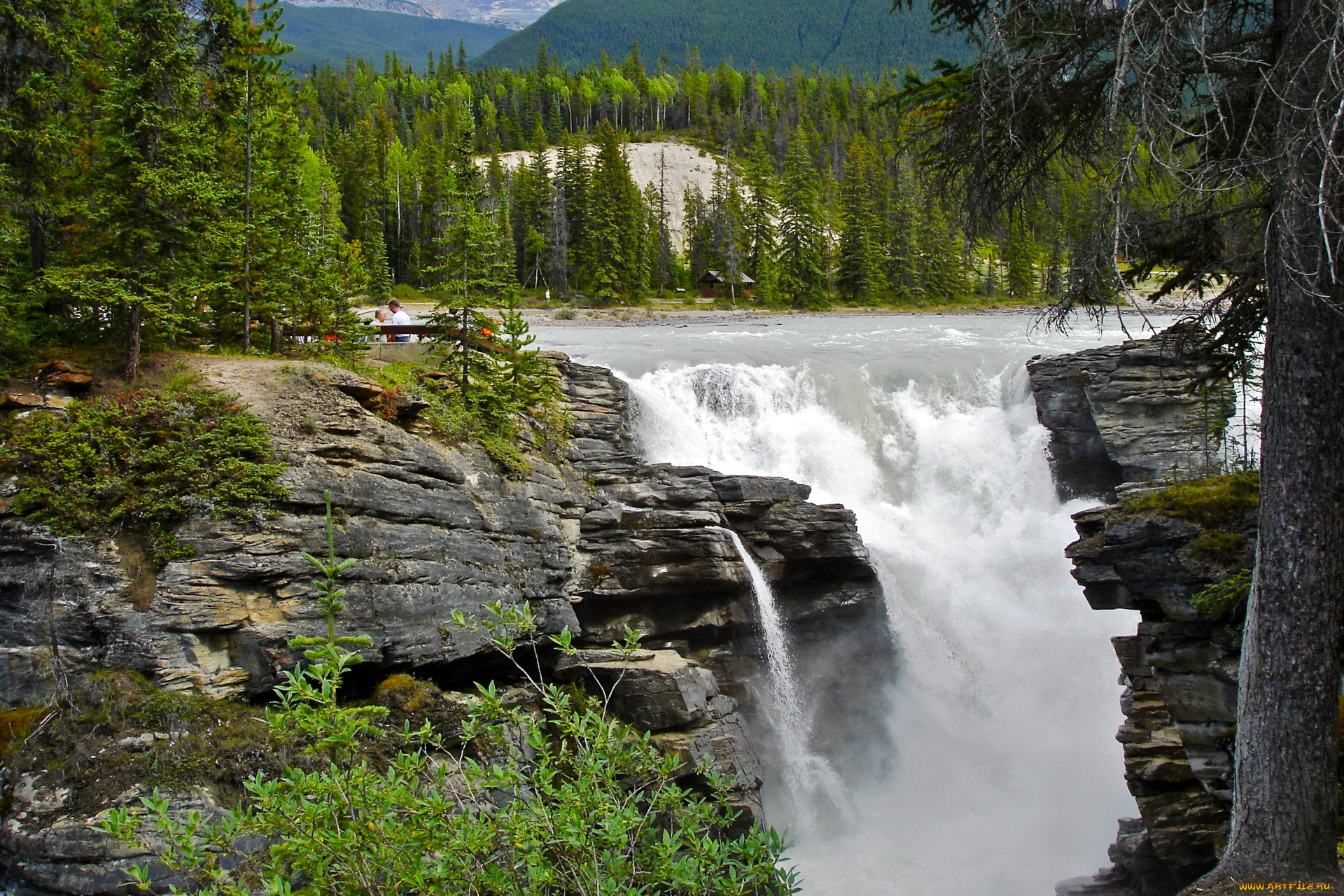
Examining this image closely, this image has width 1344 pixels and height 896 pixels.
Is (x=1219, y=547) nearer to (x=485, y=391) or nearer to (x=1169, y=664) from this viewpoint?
(x=1169, y=664)

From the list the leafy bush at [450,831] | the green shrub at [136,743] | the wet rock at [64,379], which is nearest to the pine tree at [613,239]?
the wet rock at [64,379]

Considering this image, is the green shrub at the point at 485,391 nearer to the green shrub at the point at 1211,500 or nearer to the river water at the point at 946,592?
the river water at the point at 946,592

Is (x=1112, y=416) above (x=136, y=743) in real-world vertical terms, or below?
above

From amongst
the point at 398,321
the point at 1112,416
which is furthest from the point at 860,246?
the point at 398,321

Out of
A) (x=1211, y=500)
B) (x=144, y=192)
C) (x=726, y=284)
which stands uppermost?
(x=726, y=284)

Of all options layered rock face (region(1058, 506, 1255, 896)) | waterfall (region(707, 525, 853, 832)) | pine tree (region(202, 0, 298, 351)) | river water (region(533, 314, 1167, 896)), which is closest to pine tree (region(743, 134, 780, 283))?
river water (region(533, 314, 1167, 896))

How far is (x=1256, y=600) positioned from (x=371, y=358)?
1810 centimetres

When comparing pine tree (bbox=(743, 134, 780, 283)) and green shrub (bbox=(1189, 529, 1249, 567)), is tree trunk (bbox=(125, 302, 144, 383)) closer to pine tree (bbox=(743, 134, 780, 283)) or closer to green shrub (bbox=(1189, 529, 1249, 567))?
green shrub (bbox=(1189, 529, 1249, 567))

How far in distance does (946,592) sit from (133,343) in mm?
18071

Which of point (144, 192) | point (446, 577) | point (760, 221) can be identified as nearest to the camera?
point (144, 192)

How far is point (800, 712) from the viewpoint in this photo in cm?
1912

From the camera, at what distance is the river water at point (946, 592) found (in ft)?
53.1

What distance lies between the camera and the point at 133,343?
1303cm

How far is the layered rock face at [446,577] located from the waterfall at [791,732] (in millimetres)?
386
